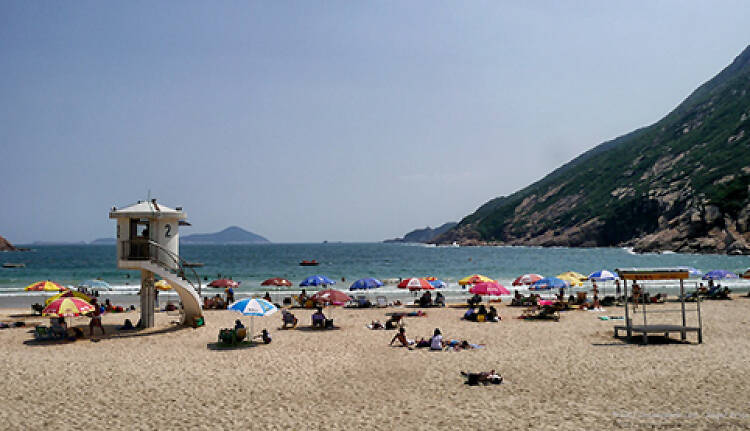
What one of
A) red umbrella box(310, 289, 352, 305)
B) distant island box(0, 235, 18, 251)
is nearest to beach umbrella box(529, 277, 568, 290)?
red umbrella box(310, 289, 352, 305)

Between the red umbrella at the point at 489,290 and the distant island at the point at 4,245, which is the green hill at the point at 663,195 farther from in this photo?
the distant island at the point at 4,245

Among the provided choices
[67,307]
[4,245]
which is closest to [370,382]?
[67,307]

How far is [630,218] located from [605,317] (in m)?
118

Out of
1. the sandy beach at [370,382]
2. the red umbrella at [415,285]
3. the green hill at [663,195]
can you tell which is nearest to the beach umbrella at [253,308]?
the sandy beach at [370,382]

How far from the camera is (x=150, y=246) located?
19141 mm

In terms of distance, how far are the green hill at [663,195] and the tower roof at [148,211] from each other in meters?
94.1

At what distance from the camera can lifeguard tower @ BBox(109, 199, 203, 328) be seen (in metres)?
18.8

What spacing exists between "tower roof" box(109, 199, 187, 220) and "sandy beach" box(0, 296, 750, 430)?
4.33m

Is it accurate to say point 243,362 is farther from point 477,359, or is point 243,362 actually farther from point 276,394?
point 477,359

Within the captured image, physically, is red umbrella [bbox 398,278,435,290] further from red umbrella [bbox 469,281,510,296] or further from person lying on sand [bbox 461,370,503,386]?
person lying on sand [bbox 461,370,503,386]

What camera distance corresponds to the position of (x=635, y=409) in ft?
32.4

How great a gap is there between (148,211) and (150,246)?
4.24 ft

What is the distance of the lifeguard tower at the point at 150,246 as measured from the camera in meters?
18.8

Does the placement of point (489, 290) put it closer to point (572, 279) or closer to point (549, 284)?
point (549, 284)
